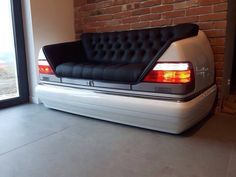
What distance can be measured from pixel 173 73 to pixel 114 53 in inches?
45.6

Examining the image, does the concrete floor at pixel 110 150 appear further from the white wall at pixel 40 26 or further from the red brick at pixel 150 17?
the red brick at pixel 150 17

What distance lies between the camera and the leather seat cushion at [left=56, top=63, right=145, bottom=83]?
1.91 m

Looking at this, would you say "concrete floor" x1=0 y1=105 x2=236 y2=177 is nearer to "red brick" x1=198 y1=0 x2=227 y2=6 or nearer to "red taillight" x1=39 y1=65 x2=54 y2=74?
"red taillight" x1=39 y1=65 x2=54 y2=74

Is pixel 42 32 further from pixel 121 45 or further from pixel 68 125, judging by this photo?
pixel 68 125

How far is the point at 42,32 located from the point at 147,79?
5.65ft

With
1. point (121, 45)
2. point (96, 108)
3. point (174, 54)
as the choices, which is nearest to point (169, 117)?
point (174, 54)

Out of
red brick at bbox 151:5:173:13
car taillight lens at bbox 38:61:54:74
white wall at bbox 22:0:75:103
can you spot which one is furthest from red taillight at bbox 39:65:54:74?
red brick at bbox 151:5:173:13

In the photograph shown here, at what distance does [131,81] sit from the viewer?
6.25ft

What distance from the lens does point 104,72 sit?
81.3 inches

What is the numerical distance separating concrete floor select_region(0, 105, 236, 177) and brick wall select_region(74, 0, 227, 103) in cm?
87

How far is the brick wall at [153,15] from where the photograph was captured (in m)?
2.28

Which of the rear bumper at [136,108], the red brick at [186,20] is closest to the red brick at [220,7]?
Answer: the red brick at [186,20]

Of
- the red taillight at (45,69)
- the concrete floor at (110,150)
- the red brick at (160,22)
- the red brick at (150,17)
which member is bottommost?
the concrete floor at (110,150)

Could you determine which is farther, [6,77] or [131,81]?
[6,77]
